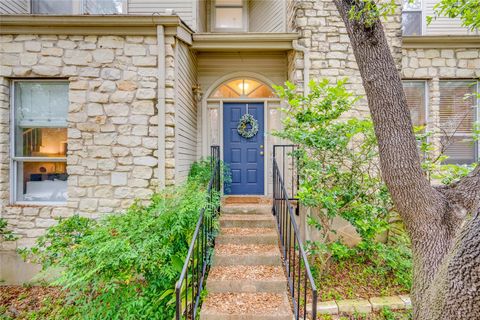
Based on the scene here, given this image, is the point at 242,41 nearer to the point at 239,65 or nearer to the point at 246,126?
the point at 239,65

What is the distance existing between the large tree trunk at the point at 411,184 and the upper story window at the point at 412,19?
158 inches

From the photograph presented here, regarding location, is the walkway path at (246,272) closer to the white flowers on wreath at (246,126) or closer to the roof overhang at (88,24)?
the white flowers on wreath at (246,126)

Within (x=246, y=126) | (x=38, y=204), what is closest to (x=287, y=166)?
(x=246, y=126)

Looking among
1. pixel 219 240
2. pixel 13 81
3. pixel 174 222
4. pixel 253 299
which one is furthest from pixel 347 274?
pixel 13 81

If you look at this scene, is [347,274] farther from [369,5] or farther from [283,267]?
[369,5]

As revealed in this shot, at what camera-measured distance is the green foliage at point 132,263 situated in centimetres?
256

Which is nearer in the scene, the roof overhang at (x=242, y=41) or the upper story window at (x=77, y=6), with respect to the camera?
the roof overhang at (x=242, y=41)

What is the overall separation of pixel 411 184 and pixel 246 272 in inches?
79.2

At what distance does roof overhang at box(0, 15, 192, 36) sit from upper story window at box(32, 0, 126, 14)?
4.99 feet

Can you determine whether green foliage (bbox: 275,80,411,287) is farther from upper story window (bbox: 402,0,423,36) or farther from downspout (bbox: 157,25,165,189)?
upper story window (bbox: 402,0,423,36)

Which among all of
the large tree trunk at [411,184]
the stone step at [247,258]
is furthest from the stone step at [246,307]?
the large tree trunk at [411,184]

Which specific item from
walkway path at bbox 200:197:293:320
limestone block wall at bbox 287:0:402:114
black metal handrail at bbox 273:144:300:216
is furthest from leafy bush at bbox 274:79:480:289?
limestone block wall at bbox 287:0:402:114

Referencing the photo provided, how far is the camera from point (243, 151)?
5.39 meters

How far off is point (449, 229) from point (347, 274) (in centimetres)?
174
